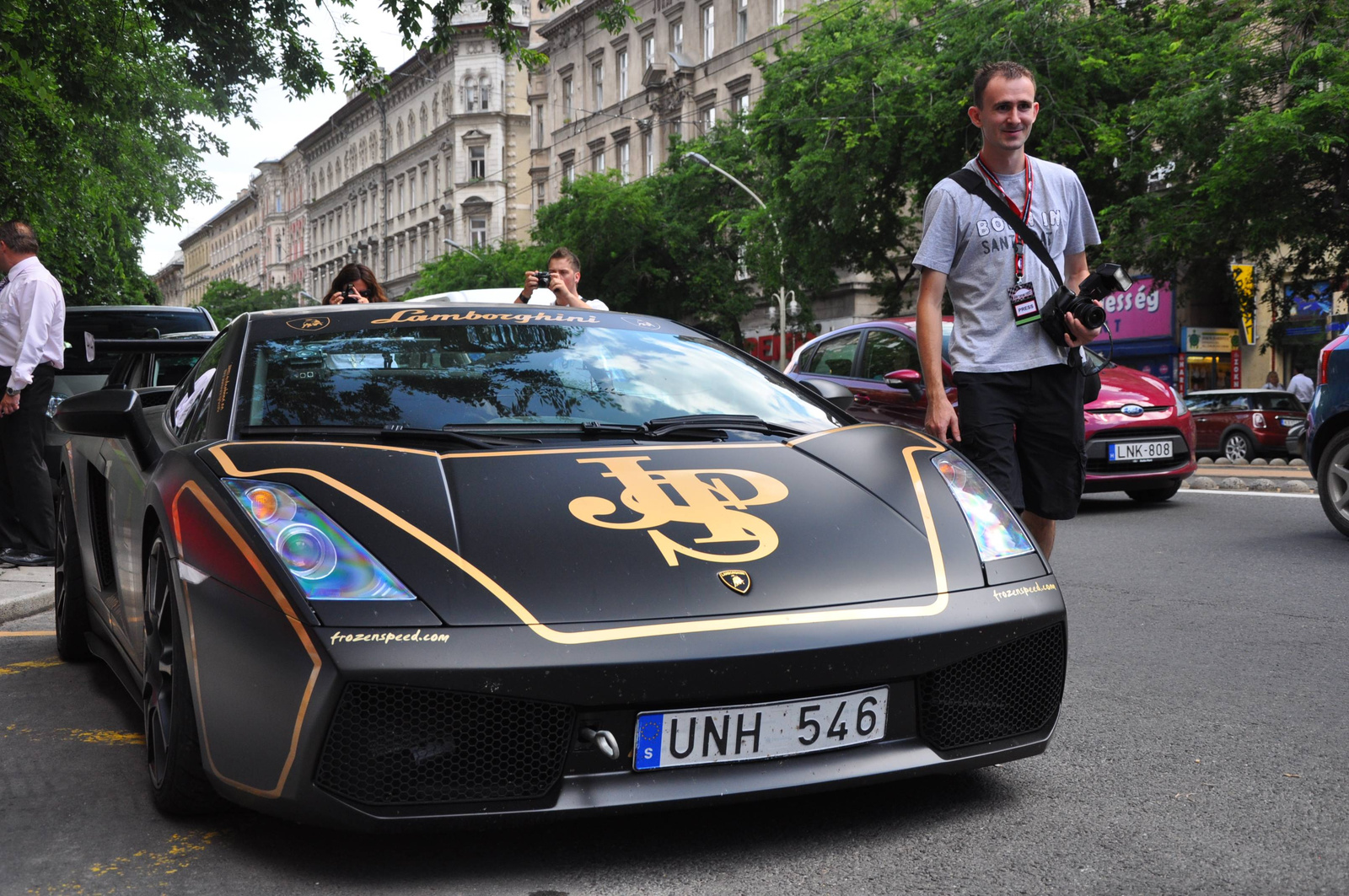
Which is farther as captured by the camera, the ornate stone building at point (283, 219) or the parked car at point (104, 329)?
the ornate stone building at point (283, 219)

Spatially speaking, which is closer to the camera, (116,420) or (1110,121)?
(116,420)

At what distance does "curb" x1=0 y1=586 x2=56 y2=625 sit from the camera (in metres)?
6.43

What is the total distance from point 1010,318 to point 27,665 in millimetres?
3791

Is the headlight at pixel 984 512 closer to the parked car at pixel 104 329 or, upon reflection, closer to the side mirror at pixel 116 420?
the side mirror at pixel 116 420

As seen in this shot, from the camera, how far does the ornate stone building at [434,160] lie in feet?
242

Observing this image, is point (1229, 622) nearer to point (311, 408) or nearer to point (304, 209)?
point (311, 408)

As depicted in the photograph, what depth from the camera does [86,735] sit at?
157 inches

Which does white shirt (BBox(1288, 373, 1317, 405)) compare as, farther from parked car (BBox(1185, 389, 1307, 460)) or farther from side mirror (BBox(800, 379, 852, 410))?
side mirror (BBox(800, 379, 852, 410))

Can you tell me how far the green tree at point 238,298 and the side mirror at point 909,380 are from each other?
290ft

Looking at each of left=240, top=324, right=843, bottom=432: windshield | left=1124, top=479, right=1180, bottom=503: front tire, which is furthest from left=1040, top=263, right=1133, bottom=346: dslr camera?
left=1124, top=479, right=1180, bottom=503: front tire

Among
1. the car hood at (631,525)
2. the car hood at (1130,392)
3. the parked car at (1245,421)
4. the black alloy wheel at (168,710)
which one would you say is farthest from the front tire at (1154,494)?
the parked car at (1245,421)

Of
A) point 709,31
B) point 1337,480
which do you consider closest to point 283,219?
point 709,31

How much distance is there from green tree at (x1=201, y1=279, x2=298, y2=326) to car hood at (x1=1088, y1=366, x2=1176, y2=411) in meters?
88.2

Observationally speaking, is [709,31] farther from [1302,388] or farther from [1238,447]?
[1238,447]
